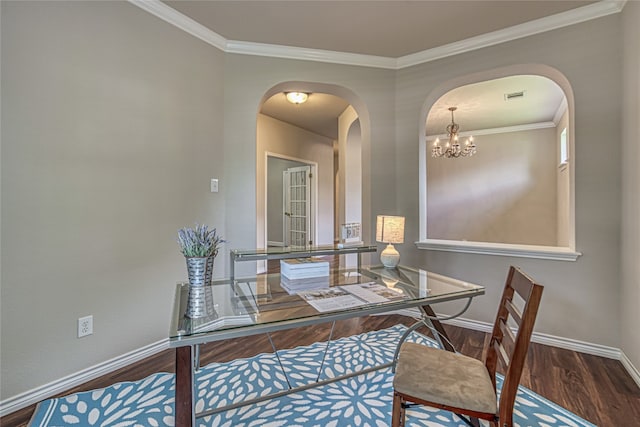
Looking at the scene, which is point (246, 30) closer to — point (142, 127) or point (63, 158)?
point (142, 127)

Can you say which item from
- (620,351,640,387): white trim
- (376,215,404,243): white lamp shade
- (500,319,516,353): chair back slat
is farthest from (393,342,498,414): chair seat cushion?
(620,351,640,387): white trim

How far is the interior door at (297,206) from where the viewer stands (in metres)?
6.20

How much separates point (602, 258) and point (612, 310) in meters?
0.39

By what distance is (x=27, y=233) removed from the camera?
66.9 inches

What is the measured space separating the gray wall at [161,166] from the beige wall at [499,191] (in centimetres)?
378

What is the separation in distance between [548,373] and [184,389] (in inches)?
90.7

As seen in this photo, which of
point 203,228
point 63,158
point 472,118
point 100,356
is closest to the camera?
point 203,228

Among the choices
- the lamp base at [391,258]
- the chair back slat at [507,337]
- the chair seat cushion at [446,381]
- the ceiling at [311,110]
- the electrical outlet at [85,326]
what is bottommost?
the electrical outlet at [85,326]

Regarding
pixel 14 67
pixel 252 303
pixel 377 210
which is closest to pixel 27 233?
pixel 14 67

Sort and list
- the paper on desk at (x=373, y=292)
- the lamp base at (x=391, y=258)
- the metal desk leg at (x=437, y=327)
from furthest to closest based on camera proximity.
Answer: the lamp base at (x=391, y=258)
the metal desk leg at (x=437, y=327)
the paper on desk at (x=373, y=292)

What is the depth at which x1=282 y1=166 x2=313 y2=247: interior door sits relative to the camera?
620cm

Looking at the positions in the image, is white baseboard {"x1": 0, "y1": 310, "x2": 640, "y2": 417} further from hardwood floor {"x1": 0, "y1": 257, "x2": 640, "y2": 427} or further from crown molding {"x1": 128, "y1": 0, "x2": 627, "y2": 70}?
crown molding {"x1": 128, "y1": 0, "x2": 627, "y2": 70}

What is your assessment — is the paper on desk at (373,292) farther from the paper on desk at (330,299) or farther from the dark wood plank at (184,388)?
the dark wood plank at (184,388)

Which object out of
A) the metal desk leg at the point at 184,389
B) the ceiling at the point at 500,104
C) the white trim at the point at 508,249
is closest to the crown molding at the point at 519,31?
the ceiling at the point at 500,104
